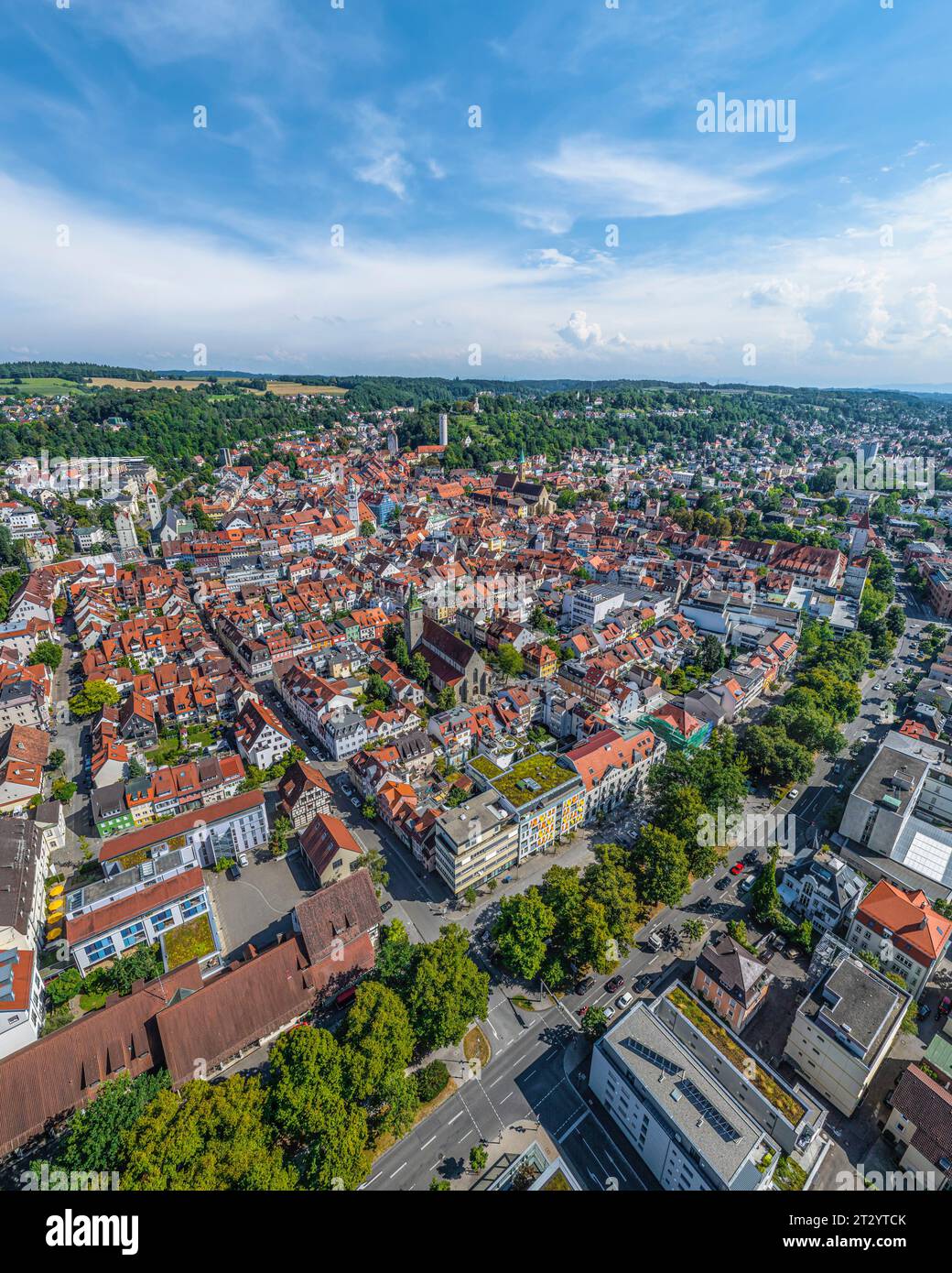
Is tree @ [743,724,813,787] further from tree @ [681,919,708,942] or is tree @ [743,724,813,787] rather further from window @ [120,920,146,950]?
window @ [120,920,146,950]

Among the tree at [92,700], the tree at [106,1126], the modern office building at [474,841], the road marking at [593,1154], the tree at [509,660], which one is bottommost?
the road marking at [593,1154]

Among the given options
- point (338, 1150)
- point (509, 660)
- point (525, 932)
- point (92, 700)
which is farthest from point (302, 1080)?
point (92, 700)

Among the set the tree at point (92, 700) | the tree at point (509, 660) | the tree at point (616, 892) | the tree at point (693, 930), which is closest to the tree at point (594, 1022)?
the tree at point (616, 892)

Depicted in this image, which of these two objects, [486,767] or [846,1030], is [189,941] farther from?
[846,1030]

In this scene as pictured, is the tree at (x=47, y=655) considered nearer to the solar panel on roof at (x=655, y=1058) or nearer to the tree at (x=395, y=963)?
the tree at (x=395, y=963)

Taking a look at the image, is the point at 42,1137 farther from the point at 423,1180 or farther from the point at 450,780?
the point at 450,780
